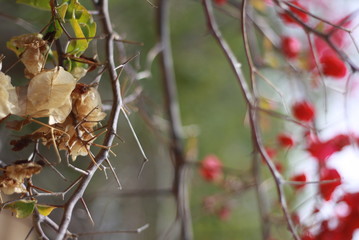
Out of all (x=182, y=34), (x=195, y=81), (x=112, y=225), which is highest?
(x=182, y=34)

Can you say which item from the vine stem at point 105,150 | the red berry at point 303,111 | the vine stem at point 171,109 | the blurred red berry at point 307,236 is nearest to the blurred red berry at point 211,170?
the vine stem at point 171,109

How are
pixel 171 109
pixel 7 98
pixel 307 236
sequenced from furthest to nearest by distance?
1. pixel 171 109
2. pixel 307 236
3. pixel 7 98

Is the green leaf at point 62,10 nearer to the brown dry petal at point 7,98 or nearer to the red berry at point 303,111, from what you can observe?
the brown dry petal at point 7,98

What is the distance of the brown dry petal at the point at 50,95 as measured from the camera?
0.76 feet

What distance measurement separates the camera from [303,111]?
0.54 meters

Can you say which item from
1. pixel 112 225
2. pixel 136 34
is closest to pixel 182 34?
pixel 136 34

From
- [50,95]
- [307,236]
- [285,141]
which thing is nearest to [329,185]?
[307,236]

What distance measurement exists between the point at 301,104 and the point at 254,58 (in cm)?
9

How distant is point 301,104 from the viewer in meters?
0.54

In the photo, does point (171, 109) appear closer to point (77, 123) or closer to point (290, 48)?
point (290, 48)

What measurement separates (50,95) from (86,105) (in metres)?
0.02

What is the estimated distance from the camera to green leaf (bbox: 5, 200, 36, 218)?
241mm

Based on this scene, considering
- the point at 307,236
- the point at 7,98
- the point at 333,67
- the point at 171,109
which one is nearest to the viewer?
the point at 7,98

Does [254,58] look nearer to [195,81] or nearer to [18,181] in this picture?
[18,181]
